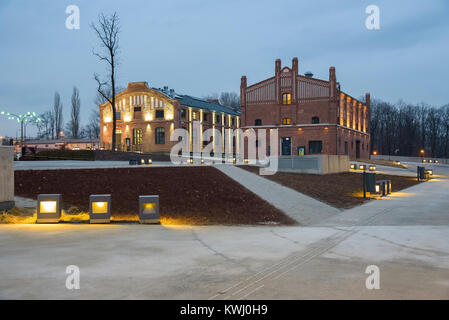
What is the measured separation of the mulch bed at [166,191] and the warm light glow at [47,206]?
217cm

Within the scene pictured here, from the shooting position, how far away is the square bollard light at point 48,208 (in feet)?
38.1

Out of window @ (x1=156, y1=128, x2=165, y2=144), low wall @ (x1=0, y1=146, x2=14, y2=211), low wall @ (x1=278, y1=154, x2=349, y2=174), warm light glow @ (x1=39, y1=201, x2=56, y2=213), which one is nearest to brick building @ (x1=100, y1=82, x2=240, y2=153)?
window @ (x1=156, y1=128, x2=165, y2=144)

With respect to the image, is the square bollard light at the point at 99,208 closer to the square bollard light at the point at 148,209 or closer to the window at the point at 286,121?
the square bollard light at the point at 148,209

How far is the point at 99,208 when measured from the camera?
11.8m

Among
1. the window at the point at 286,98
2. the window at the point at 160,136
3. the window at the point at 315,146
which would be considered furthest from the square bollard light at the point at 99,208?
the window at the point at 160,136

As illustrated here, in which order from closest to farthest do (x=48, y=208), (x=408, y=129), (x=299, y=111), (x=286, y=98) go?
1. (x=48, y=208)
2. (x=299, y=111)
3. (x=286, y=98)
4. (x=408, y=129)

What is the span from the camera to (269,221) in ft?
43.1

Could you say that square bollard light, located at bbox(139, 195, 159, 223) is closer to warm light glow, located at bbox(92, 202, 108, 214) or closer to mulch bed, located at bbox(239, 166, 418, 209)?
warm light glow, located at bbox(92, 202, 108, 214)

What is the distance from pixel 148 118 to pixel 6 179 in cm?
4340

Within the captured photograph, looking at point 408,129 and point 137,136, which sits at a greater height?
point 408,129

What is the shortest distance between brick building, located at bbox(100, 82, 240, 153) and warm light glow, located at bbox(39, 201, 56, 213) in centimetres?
4277

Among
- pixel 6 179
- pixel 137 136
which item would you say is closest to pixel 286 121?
pixel 137 136

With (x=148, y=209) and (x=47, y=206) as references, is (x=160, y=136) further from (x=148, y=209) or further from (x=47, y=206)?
(x=148, y=209)

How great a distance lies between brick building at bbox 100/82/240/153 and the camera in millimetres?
54719
